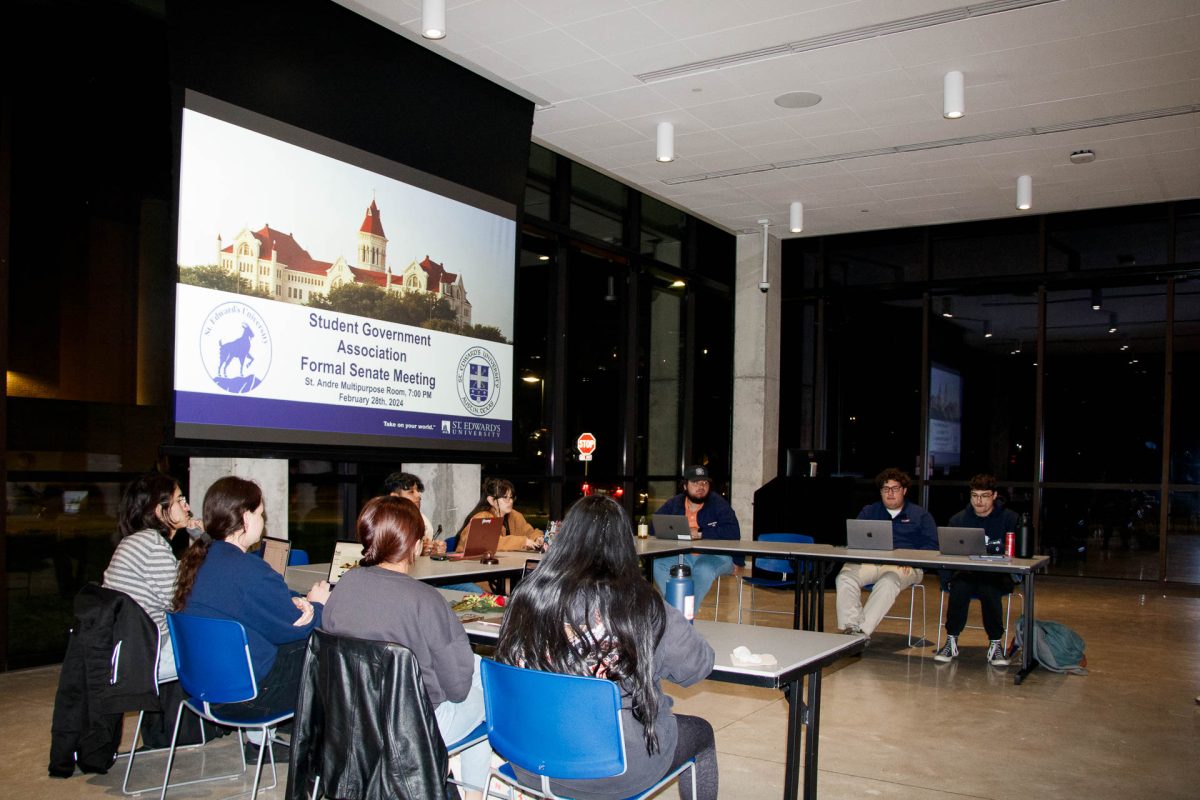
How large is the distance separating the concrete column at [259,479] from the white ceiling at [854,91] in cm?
284

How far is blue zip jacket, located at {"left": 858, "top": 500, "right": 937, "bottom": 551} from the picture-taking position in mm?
6715

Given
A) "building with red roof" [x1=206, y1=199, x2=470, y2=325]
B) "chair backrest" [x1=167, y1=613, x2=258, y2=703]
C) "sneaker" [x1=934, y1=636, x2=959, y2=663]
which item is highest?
"building with red roof" [x1=206, y1=199, x2=470, y2=325]

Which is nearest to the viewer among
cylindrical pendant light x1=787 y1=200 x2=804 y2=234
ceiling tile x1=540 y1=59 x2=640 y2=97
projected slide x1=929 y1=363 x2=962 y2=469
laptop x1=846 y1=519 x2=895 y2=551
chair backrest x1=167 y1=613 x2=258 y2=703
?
chair backrest x1=167 y1=613 x2=258 y2=703

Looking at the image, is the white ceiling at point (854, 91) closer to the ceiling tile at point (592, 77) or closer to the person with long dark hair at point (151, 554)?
the ceiling tile at point (592, 77)

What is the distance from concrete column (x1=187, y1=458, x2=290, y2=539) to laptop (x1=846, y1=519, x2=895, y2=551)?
3.67 meters

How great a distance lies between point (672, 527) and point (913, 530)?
5.59ft

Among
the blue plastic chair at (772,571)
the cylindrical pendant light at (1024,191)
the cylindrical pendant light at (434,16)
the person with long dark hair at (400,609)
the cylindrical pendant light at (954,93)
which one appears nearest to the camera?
the person with long dark hair at (400,609)

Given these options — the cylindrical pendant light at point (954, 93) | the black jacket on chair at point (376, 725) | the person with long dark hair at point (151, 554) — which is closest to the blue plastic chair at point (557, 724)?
the black jacket on chair at point (376, 725)

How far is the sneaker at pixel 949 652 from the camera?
6.25 metres

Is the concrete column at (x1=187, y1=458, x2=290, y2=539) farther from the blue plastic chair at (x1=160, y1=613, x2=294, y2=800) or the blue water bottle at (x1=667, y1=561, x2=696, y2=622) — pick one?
the blue water bottle at (x1=667, y1=561, x2=696, y2=622)

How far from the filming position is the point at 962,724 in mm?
4742

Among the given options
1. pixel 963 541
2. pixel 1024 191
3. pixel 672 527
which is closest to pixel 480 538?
pixel 672 527

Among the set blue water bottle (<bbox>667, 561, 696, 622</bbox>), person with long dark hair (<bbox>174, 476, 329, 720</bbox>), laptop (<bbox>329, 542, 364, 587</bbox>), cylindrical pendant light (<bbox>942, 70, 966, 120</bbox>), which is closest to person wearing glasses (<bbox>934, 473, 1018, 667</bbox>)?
cylindrical pendant light (<bbox>942, 70, 966, 120</bbox>)

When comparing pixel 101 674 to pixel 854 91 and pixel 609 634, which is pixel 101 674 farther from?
pixel 854 91
